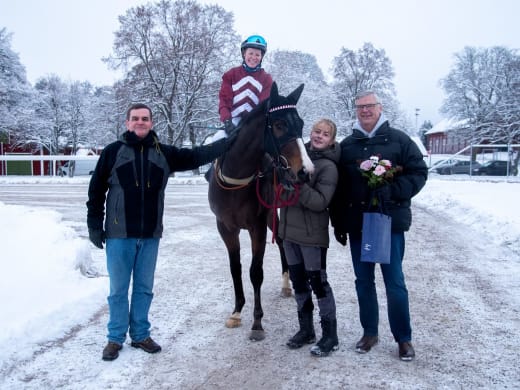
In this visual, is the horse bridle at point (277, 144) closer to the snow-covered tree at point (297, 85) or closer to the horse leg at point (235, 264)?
the horse leg at point (235, 264)

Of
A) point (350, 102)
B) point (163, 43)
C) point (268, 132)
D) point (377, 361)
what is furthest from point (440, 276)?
point (350, 102)

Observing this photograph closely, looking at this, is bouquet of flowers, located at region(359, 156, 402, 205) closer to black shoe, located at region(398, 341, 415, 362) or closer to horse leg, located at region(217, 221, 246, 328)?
black shoe, located at region(398, 341, 415, 362)

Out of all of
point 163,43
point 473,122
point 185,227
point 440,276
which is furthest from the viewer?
point 473,122

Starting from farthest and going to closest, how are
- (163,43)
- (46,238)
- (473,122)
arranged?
(473,122), (163,43), (46,238)

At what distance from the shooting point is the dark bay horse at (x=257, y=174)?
3.77m

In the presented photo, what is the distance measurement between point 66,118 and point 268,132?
145 ft

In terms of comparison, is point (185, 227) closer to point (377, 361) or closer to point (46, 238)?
point (46, 238)

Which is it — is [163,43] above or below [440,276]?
above

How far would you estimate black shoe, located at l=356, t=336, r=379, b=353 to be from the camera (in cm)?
403

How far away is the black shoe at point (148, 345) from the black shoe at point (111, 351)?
0.51ft

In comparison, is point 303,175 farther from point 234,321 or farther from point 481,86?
point 481,86

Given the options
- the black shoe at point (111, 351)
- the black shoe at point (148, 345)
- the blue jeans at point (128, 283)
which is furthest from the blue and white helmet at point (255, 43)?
the black shoe at point (111, 351)

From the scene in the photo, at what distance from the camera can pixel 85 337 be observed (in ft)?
14.3

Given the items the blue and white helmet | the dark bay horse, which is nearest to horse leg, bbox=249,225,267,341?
the dark bay horse
